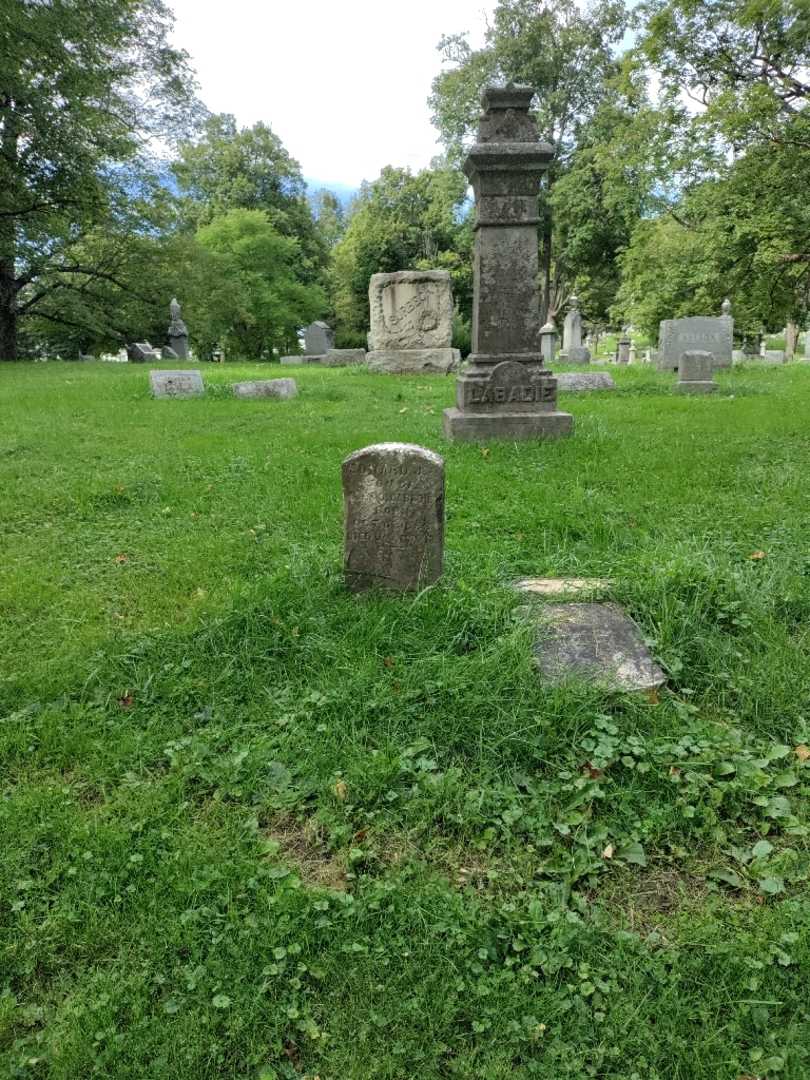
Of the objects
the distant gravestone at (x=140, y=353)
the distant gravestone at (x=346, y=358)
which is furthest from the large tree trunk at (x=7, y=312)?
the distant gravestone at (x=346, y=358)

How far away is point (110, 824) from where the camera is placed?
233 cm

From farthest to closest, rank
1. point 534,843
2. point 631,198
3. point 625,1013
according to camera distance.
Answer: point 631,198 < point 534,843 < point 625,1013

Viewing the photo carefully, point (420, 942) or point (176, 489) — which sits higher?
point (176, 489)

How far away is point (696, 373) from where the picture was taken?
12.0 m

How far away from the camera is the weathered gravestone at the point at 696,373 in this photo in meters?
Answer: 11.9

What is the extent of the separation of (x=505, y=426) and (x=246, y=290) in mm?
24043

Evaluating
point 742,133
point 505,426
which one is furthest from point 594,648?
point 742,133

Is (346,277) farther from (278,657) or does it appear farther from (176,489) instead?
(278,657)

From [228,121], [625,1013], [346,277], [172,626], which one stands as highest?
[228,121]

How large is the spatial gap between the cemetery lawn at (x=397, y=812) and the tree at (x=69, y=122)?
639 inches

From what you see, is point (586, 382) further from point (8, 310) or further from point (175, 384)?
point (8, 310)

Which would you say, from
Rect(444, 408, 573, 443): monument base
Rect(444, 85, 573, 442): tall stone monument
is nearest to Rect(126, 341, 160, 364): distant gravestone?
Rect(444, 85, 573, 442): tall stone monument

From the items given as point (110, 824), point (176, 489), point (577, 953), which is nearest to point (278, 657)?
point (110, 824)

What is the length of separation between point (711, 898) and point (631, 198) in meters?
28.2
